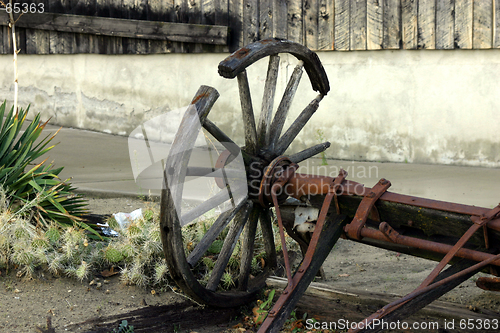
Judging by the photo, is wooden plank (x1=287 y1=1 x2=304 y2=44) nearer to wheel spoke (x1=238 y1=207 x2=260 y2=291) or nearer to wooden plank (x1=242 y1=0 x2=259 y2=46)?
wooden plank (x1=242 y1=0 x2=259 y2=46)

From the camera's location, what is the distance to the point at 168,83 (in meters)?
7.64

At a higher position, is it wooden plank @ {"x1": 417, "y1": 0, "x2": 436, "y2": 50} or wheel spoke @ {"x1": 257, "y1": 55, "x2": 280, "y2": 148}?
wooden plank @ {"x1": 417, "y1": 0, "x2": 436, "y2": 50}

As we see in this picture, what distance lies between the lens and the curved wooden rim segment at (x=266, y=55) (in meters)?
2.60

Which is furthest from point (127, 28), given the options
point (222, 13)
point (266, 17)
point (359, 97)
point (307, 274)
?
point (307, 274)

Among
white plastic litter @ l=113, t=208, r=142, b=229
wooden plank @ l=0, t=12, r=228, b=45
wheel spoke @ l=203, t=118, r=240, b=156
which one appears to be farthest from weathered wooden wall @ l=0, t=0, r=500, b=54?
wheel spoke @ l=203, t=118, r=240, b=156

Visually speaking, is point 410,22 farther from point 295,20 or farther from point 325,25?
point 295,20

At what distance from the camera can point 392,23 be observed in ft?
20.4

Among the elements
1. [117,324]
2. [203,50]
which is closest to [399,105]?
[203,50]

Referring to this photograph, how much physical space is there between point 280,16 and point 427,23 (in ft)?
6.44

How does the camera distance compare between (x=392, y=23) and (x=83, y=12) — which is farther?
(x=83, y=12)

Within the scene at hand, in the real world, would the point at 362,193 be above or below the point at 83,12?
below

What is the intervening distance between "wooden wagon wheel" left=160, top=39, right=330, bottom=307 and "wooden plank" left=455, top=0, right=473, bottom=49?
11.1 ft

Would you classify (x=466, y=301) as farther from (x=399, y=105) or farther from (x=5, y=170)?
(x=399, y=105)

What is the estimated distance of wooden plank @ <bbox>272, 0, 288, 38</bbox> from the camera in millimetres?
6727
